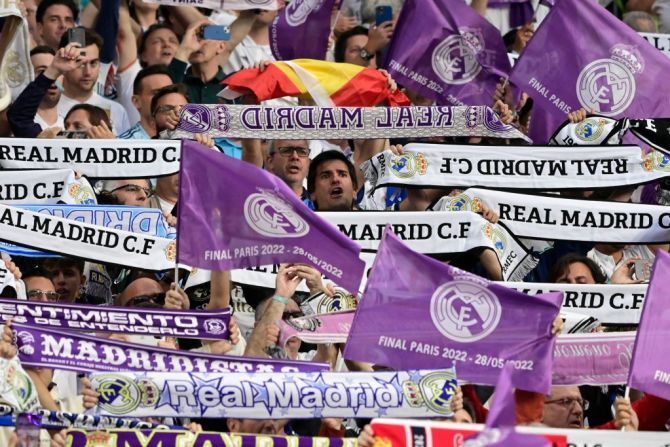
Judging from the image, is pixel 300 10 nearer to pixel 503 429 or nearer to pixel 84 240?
pixel 84 240

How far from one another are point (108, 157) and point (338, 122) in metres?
1.48

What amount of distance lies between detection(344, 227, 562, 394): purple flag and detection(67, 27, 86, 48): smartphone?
388 cm

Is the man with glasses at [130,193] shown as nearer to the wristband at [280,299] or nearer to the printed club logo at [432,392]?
the wristband at [280,299]

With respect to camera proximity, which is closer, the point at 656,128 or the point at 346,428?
the point at 346,428

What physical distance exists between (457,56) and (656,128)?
1496 mm

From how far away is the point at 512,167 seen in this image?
14672 mm

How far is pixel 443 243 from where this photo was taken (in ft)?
45.8

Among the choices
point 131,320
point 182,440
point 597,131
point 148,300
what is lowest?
point 182,440

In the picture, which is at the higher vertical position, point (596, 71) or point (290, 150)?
point (596, 71)

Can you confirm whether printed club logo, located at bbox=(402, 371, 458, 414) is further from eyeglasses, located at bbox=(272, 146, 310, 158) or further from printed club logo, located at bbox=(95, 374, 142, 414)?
eyeglasses, located at bbox=(272, 146, 310, 158)

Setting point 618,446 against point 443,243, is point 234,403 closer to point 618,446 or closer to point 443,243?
point 618,446

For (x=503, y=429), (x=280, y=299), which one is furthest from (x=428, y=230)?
(x=503, y=429)

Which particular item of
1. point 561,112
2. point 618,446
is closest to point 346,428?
point 618,446

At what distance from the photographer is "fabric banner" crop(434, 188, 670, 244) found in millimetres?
14250
